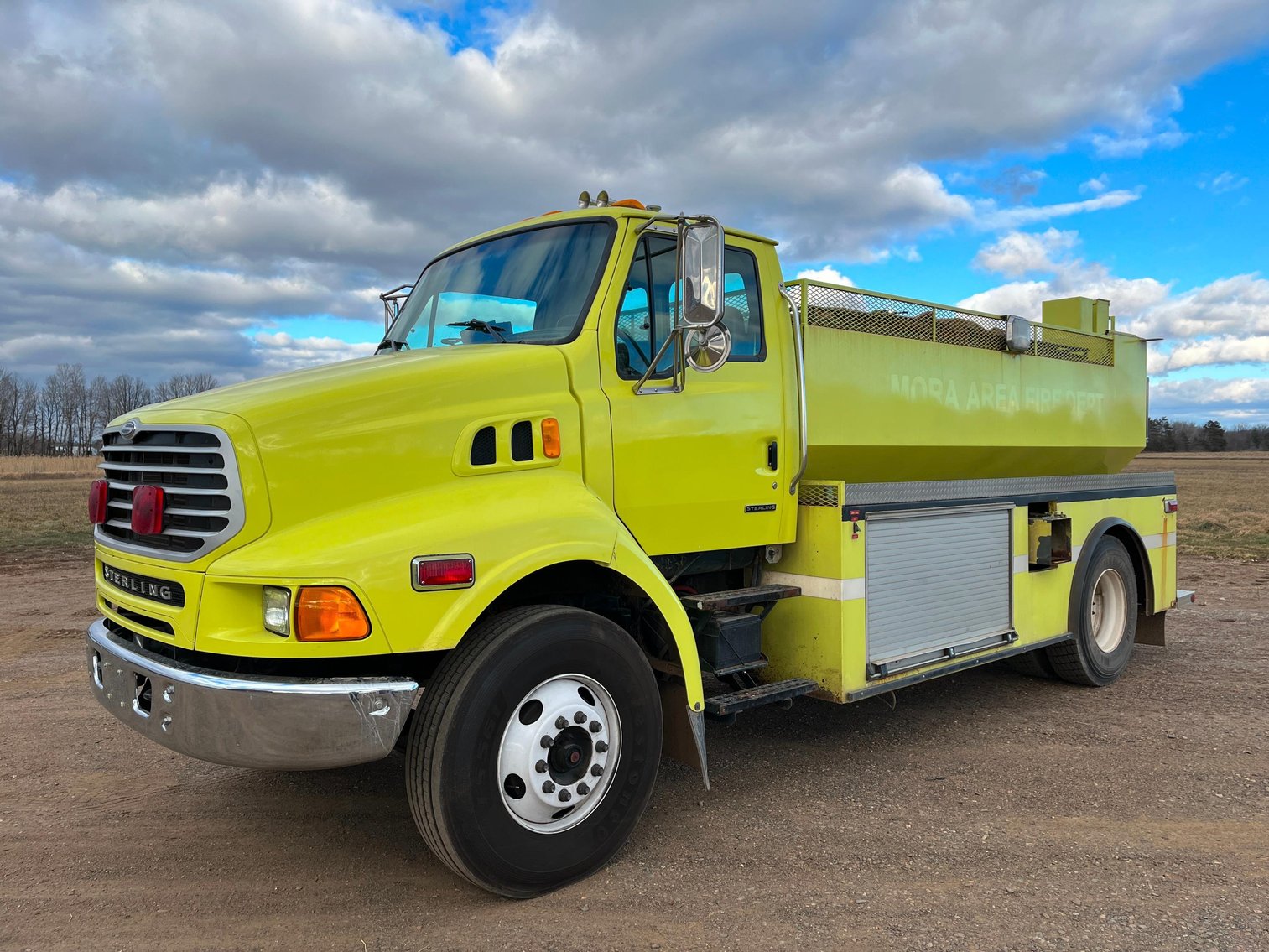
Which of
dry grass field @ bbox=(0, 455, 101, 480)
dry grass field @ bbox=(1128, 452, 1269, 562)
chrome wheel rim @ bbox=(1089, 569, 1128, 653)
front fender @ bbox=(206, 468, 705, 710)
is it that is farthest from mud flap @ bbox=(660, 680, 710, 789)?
dry grass field @ bbox=(0, 455, 101, 480)

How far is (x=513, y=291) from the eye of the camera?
438cm

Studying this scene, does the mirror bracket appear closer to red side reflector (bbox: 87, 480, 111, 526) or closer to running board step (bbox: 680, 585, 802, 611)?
running board step (bbox: 680, 585, 802, 611)

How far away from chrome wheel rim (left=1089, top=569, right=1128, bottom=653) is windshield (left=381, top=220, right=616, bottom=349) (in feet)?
16.3

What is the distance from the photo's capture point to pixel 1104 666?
6770 mm

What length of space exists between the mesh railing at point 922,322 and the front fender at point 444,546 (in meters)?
1.91

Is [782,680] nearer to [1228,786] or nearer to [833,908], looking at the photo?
[833,908]

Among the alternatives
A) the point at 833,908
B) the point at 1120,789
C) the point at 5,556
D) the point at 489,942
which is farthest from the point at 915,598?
the point at 5,556

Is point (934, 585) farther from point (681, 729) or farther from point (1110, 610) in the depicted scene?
point (1110, 610)

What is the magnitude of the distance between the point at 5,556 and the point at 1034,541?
14.5 meters

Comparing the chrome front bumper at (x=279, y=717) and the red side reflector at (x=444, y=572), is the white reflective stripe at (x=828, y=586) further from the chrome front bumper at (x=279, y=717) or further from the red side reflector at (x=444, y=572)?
the chrome front bumper at (x=279, y=717)

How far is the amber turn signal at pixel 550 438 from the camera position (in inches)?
147

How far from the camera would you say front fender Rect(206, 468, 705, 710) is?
308cm

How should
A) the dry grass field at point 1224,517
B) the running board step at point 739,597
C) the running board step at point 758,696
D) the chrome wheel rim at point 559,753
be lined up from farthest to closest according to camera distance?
the dry grass field at point 1224,517, the running board step at point 739,597, the running board step at point 758,696, the chrome wheel rim at point 559,753

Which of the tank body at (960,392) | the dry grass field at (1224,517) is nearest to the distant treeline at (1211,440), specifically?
the dry grass field at (1224,517)
